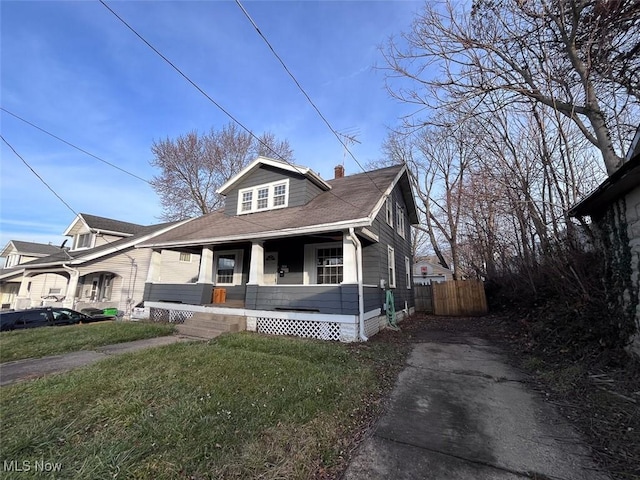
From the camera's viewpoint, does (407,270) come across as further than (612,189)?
Yes

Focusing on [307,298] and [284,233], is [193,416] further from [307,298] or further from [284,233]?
[284,233]

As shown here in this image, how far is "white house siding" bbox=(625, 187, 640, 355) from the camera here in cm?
450

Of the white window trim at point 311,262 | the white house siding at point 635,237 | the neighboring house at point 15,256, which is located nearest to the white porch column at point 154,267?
the white window trim at point 311,262

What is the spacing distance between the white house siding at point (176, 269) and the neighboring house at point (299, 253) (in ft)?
20.8

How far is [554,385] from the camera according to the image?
4488 mm

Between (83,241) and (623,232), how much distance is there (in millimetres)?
26734

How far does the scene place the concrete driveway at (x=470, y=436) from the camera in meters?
2.60

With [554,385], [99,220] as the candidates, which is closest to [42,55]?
[554,385]

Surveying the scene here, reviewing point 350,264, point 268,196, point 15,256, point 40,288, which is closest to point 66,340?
point 268,196

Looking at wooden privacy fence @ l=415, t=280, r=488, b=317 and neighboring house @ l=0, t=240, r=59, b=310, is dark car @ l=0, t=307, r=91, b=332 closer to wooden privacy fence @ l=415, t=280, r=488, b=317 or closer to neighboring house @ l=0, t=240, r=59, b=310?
wooden privacy fence @ l=415, t=280, r=488, b=317

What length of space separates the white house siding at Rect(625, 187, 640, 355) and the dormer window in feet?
84.0

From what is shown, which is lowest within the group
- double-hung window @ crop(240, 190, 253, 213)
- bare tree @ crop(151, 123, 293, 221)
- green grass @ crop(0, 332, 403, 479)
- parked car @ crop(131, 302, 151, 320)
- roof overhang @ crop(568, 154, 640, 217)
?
green grass @ crop(0, 332, 403, 479)

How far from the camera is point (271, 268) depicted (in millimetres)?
A: 11516

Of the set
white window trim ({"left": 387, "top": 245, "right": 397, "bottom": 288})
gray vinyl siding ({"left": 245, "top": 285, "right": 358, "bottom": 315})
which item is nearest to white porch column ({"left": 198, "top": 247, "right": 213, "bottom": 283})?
gray vinyl siding ({"left": 245, "top": 285, "right": 358, "bottom": 315})
